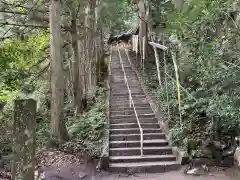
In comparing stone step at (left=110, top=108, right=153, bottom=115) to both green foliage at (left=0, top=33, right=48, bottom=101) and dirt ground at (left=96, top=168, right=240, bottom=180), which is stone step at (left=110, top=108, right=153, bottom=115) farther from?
dirt ground at (left=96, top=168, right=240, bottom=180)

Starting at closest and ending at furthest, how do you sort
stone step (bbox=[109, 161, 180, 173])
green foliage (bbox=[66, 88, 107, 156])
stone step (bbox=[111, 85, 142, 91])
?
stone step (bbox=[109, 161, 180, 173])
green foliage (bbox=[66, 88, 107, 156])
stone step (bbox=[111, 85, 142, 91])

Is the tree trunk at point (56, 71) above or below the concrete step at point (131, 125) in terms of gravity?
above

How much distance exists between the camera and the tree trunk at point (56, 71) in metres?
10.2

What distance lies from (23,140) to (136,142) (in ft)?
24.0

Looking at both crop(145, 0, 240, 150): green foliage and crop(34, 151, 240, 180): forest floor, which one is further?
crop(34, 151, 240, 180): forest floor

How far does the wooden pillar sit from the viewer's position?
3643mm

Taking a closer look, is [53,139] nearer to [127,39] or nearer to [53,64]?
[53,64]

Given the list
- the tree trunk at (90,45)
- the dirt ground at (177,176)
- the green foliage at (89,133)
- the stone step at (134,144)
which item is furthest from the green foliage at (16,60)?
the dirt ground at (177,176)

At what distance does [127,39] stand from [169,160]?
2688cm

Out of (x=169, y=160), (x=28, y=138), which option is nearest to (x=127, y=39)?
(x=169, y=160)

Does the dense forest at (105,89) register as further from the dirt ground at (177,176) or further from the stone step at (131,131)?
the dirt ground at (177,176)

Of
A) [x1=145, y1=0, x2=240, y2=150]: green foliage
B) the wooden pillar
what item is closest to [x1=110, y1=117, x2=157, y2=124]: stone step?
[x1=145, y1=0, x2=240, y2=150]: green foliage

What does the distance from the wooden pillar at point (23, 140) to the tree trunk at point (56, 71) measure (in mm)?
6708

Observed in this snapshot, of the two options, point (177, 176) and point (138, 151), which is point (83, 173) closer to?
point (138, 151)
